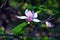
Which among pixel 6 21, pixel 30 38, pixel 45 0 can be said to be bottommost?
pixel 30 38

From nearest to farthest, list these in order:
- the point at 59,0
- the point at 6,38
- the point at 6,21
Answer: the point at 6,38, the point at 59,0, the point at 6,21

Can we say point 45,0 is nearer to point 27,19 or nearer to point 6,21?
point 27,19

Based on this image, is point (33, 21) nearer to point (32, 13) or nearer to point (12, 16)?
point (32, 13)

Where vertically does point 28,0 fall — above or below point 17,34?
above

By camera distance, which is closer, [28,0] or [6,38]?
[6,38]

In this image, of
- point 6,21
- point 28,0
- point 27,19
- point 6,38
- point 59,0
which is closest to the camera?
point 27,19

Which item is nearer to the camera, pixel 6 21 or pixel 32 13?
pixel 32 13

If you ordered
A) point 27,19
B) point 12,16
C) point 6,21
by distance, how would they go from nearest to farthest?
point 27,19, point 6,21, point 12,16

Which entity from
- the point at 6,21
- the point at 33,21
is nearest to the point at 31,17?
the point at 33,21

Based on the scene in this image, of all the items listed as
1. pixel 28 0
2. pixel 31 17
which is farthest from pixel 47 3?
pixel 28 0
